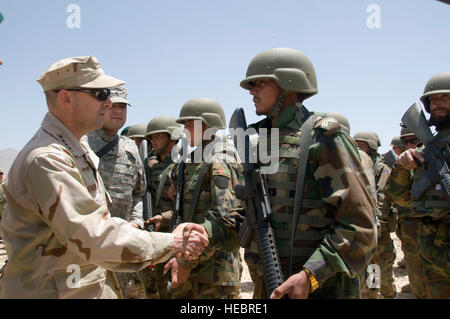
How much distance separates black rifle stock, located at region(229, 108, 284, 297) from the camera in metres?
2.77

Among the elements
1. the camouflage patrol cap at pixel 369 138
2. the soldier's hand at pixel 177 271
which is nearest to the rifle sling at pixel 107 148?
the soldier's hand at pixel 177 271

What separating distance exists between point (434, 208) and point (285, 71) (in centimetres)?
268

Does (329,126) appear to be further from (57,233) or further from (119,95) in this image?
(119,95)

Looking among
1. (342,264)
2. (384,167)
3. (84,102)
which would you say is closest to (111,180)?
(84,102)

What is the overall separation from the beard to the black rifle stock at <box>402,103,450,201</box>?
0.11m

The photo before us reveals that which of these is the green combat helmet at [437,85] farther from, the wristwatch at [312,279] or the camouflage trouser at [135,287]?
the camouflage trouser at [135,287]

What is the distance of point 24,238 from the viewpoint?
2570 mm

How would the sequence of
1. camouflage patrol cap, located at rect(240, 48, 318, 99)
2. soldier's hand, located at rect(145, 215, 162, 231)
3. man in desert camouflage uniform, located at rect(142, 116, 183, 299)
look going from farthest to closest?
1. man in desert camouflage uniform, located at rect(142, 116, 183, 299)
2. soldier's hand, located at rect(145, 215, 162, 231)
3. camouflage patrol cap, located at rect(240, 48, 318, 99)

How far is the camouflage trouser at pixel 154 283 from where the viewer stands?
664 centimetres

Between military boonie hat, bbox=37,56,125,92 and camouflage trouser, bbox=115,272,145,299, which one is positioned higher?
military boonie hat, bbox=37,56,125,92

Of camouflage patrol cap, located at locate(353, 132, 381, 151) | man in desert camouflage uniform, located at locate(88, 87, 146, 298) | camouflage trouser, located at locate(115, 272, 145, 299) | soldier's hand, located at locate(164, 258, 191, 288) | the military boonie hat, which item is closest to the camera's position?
the military boonie hat

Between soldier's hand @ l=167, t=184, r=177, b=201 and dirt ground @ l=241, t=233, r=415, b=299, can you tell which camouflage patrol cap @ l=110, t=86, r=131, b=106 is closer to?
soldier's hand @ l=167, t=184, r=177, b=201

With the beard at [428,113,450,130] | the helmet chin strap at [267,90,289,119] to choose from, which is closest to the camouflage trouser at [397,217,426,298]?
the beard at [428,113,450,130]

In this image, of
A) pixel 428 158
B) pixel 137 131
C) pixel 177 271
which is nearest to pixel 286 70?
pixel 177 271
